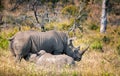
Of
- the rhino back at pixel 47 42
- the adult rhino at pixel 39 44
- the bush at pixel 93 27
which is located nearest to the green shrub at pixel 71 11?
the bush at pixel 93 27

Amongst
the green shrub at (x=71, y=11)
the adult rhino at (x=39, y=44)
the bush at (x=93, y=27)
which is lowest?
the bush at (x=93, y=27)

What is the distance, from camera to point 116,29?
2044 centimetres

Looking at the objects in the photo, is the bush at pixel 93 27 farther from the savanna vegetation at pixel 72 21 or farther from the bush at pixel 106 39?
the bush at pixel 106 39

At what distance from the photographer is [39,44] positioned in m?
11.5

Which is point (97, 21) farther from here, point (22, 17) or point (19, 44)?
point (19, 44)

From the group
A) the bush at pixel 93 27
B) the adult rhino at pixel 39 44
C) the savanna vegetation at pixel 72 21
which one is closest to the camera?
the adult rhino at pixel 39 44

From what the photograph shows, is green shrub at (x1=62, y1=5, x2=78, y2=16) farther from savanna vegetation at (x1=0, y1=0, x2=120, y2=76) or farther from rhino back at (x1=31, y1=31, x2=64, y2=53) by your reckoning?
rhino back at (x1=31, y1=31, x2=64, y2=53)

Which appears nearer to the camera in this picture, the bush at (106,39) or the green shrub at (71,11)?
the bush at (106,39)

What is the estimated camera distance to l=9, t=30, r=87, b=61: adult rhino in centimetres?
1118

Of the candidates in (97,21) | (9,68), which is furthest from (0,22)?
(9,68)

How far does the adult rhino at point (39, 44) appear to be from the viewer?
36.7 feet

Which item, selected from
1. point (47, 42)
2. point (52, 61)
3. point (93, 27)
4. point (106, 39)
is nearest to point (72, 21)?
point (93, 27)

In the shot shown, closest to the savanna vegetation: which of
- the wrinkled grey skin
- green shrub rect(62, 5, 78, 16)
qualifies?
green shrub rect(62, 5, 78, 16)

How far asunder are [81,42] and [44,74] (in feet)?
28.0
